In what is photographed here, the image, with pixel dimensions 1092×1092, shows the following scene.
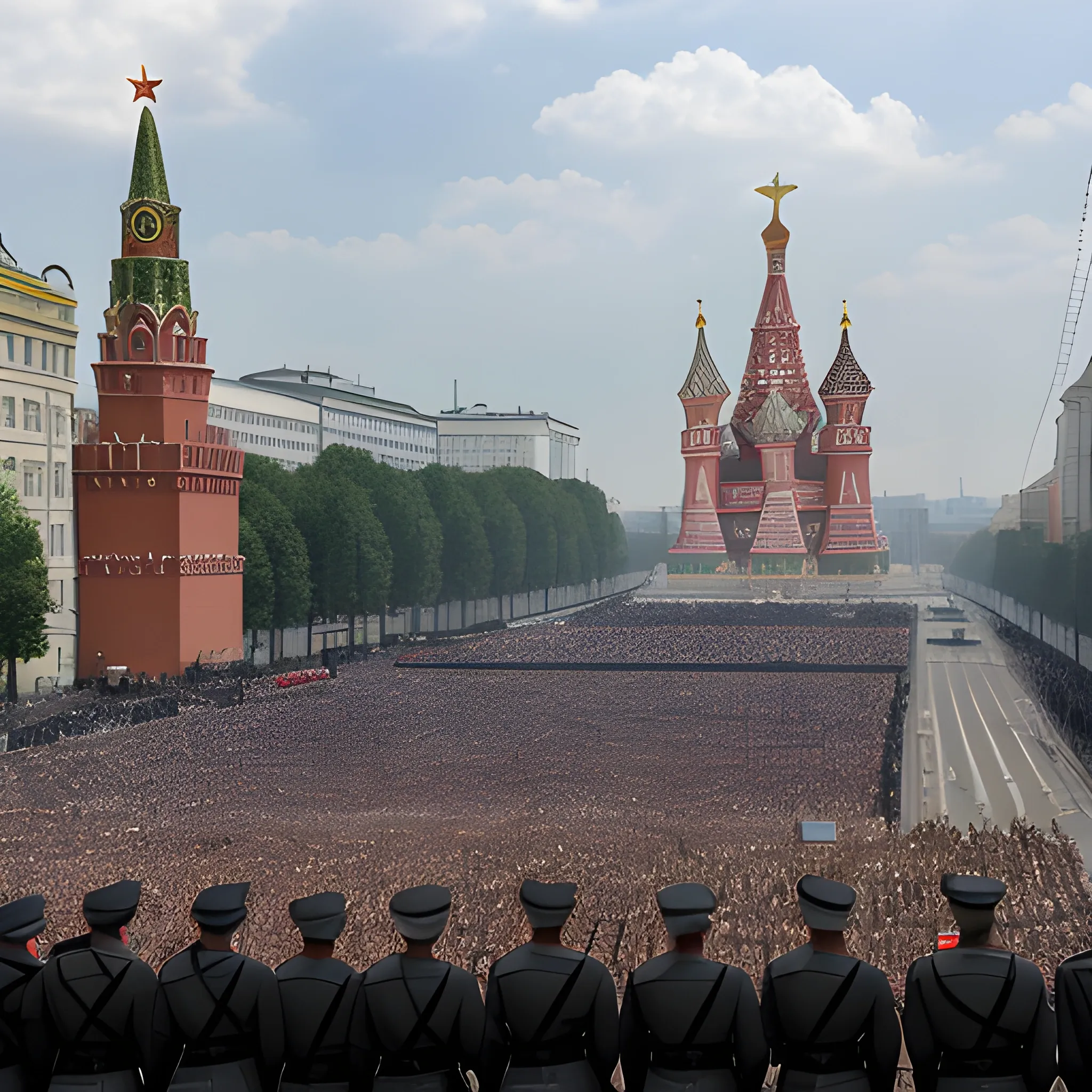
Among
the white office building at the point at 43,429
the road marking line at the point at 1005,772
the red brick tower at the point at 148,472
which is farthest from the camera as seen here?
the red brick tower at the point at 148,472

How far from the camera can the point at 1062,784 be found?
28031 mm

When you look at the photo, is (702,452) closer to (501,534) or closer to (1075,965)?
(501,534)

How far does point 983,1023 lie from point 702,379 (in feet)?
276

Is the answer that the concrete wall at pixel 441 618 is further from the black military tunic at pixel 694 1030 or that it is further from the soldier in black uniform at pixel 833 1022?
the soldier in black uniform at pixel 833 1022

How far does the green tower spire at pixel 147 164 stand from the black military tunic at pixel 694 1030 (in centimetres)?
3742

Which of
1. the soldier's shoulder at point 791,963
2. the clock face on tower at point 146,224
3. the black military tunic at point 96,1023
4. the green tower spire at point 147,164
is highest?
the green tower spire at point 147,164

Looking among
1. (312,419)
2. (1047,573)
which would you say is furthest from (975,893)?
(312,419)

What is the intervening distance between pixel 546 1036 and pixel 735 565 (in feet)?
264

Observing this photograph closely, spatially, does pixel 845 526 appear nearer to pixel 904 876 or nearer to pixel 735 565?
pixel 735 565

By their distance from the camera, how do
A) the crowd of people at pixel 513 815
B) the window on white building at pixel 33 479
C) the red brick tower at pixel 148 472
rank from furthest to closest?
1. the red brick tower at pixel 148 472
2. the window on white building at pixel 33 479
3. the crowd of people at pixel 513 815

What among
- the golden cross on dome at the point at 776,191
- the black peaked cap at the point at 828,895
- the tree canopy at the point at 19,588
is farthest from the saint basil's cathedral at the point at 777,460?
the black peaked cap at the point at 828,895

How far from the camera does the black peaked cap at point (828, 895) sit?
610 centimetres

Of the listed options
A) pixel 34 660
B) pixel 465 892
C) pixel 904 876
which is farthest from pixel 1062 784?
pixel 34 660

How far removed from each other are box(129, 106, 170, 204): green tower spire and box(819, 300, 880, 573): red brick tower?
5394 cm
